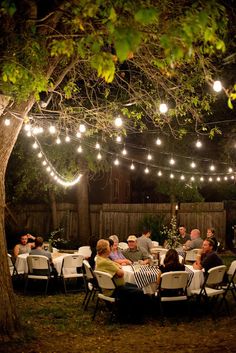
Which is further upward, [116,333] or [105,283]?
[105,283]

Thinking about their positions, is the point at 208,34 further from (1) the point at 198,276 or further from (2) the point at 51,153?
(2) the point at 51,153

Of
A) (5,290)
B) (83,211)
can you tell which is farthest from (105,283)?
(83,211)

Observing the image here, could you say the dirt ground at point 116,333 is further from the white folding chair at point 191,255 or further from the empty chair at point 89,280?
the white folding chair at point 191,255

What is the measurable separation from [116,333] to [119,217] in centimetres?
1329

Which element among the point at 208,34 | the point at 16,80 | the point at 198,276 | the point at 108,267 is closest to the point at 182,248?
the point at 198,276

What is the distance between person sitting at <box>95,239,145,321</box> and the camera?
7.42m

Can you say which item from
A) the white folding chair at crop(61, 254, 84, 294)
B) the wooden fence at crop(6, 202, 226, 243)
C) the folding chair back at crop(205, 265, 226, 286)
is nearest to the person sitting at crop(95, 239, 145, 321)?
the folding chair back at crop(205, 265, 226, 286)

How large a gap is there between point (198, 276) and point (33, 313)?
9.54 feet

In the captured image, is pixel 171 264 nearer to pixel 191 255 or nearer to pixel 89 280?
pixel 89 280

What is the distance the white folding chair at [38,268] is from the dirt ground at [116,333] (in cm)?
109

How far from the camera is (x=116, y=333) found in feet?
22.5

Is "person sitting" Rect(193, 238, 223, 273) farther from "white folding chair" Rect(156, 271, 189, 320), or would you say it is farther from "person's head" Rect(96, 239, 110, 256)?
"person's head" Rect(96, 239, 110, 256)

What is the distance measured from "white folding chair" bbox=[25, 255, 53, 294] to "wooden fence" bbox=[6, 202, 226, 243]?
10112 millimetres

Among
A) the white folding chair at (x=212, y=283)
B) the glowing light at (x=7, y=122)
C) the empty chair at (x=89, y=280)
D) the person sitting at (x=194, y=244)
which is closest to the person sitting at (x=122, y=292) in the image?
the empty chair at (x=89, y=280)
